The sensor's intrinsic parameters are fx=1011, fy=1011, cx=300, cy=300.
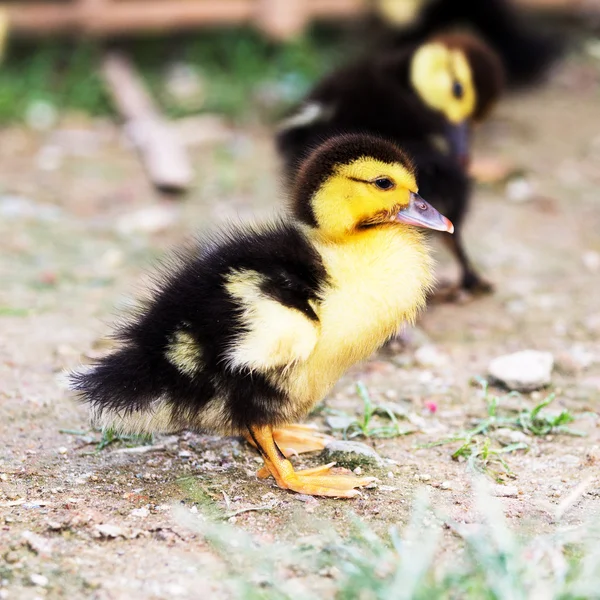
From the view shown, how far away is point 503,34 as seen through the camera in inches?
250

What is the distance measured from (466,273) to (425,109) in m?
0.81

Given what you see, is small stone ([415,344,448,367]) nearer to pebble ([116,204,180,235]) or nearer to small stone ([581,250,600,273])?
small stone ([581,250,600,273])

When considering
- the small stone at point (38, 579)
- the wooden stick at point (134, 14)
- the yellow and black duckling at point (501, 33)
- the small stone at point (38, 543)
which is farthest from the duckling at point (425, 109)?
the wooden stick at point (134, 14)

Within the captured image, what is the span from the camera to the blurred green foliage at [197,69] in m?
6.33

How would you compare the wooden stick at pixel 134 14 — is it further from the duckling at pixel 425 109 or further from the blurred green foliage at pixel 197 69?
the duckling at pixel 425 109

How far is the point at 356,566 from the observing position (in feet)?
7.03

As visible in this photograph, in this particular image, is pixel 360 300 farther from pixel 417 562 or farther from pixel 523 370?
pixel 523 370

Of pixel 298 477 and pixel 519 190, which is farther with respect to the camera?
pixel 519 190

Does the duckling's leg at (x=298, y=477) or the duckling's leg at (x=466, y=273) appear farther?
the duckling's leg at (x=466, y=273)

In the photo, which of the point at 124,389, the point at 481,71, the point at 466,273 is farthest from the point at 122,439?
the point at 481,71

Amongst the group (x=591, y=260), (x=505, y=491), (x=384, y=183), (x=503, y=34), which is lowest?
(x=591, y=260)

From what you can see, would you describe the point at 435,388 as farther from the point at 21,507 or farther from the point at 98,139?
the point at 98,139

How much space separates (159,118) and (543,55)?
2423mm

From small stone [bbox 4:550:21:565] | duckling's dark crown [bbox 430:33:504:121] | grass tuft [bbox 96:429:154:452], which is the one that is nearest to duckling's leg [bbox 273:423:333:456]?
grass tuft [bbox 96:429:154:452]
